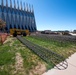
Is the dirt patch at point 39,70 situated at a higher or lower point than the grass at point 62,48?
lower

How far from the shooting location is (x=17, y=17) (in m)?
80.2

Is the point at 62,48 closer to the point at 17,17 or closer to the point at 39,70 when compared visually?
the point at 39,70

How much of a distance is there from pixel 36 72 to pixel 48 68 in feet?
2.55

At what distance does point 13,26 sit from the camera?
7644 centimetres

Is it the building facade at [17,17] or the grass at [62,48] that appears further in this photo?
the building facade at [17,17]

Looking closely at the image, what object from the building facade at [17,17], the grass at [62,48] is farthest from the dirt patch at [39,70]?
the building facade at [17,17]

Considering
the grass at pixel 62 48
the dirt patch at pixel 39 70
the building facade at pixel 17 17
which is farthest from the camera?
the building facade at pixel 17 17

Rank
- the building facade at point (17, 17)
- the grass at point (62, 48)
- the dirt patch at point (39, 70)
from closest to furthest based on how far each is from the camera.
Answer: the dirt patch at point (39, 70) → the grass at point (62, 48) → the building facade at point (17, 17)

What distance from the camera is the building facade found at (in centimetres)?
7312

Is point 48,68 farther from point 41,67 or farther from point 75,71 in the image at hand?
point 75,71

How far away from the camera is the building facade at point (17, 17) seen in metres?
73.1

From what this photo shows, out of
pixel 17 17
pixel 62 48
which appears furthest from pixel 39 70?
pixel 17 17

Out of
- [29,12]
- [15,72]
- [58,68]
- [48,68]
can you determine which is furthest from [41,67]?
[29,12]

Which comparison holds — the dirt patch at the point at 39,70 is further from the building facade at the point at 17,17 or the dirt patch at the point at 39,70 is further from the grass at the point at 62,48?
the building facade at the point at 17,17
